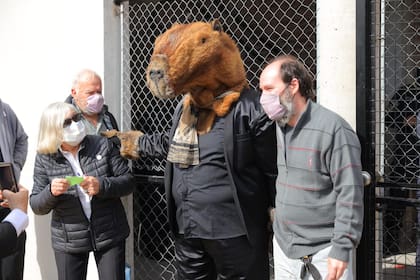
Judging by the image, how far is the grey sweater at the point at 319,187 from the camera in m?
2.31

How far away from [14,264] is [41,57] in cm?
172

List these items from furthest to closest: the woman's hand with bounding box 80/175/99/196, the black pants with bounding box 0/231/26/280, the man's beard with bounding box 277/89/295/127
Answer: the black pants with bounding box 0/231/26/280, the woman's hand with bounding box 80/175/99/196, the man's beard with bounding box 277/89/295/127

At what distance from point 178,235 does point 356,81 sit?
1.37 meters

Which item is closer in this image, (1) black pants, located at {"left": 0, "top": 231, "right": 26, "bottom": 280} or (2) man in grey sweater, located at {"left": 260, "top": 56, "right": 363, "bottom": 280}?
(2) man in grey sweater, located at {"left": 260, "top": 56, "right": 363, "bottom": 280}

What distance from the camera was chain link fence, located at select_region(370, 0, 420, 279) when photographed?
298 centimetres

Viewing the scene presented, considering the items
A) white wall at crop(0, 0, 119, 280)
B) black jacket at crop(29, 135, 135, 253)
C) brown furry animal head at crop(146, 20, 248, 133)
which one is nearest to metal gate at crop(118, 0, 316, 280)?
white wall at crop(0, 0, 119, 280)

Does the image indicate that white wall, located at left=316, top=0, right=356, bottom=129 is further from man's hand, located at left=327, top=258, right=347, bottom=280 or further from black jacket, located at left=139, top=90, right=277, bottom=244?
man's hand, located at left=327, top=258, right=347, bottom=280

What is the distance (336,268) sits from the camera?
231cm

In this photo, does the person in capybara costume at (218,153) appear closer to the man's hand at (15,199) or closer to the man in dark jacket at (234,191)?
the man in dark jacket at (234,191)

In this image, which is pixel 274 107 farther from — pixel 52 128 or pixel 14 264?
pixel 14 264

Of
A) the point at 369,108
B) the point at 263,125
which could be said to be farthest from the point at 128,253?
the point at 369,108

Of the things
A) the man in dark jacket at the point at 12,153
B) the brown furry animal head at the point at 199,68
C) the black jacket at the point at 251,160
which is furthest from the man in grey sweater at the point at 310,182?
the man in dark jacket at the point at 12,153

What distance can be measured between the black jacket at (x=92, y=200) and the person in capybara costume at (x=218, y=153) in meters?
0.60

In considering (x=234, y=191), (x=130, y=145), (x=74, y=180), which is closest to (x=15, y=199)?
(x=74, y=180)
